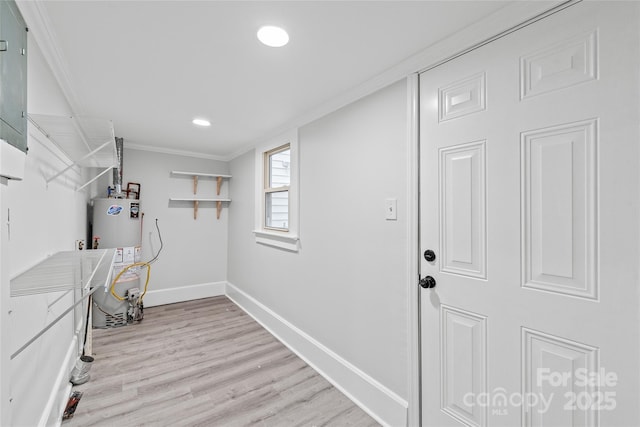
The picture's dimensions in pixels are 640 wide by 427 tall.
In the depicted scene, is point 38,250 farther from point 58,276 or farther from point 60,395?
point 60,395

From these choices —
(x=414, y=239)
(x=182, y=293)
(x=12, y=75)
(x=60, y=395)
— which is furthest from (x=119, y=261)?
(x=414, y=239)

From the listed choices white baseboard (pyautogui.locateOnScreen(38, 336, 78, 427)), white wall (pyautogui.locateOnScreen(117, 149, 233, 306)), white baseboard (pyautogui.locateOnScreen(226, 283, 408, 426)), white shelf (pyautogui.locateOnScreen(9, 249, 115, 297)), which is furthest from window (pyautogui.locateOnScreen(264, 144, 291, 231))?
white baseboard (pyautogui.locateOnScreen(38, 336, 78, 427))

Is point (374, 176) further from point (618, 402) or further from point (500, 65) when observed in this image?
point (618, 402)

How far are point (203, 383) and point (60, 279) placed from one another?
4.90ft

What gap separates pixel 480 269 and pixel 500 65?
96 cm

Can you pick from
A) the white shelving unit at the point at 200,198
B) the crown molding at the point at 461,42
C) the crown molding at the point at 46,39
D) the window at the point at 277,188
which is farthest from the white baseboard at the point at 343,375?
the crown molding at the point at 46,39

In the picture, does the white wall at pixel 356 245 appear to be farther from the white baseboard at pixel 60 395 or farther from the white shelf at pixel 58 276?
the white baseboard at pixel 60 395

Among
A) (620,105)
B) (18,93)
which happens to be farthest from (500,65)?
(18,93)

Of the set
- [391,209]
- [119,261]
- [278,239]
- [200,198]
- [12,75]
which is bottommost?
[119,261]

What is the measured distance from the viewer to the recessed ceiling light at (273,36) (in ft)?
4.65

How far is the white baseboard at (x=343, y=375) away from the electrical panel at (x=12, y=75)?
7.21ft

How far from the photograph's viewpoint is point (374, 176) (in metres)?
1.94

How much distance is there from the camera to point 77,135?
1904 mm

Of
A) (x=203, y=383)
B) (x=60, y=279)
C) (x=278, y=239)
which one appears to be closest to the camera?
(x=60, y=279)
